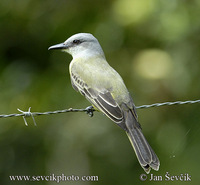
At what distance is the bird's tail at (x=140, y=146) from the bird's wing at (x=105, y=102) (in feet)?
0.36

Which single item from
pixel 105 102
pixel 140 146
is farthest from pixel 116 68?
pixel 140 146

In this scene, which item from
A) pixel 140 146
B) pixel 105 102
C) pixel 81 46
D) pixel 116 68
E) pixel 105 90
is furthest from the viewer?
pixel 116 68

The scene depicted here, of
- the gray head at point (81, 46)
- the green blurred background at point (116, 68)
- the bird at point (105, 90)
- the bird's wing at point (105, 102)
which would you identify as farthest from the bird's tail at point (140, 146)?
the green blurred background at point (116, 68)

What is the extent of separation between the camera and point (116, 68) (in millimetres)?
8984

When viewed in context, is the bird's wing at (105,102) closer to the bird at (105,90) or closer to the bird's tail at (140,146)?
the bird at (105,90)

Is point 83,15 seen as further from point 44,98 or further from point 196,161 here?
point 196,161

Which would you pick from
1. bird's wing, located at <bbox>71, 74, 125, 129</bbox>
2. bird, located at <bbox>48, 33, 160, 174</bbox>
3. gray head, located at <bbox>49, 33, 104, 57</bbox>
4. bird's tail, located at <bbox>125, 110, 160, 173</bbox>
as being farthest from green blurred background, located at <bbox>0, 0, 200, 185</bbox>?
bird's tail, located at <bbox>125, 110, 160, 173</bbox>

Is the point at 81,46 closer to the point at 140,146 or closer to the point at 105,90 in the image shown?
the point at 105,90

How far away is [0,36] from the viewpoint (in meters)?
9.54

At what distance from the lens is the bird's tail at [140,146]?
18.9 feet

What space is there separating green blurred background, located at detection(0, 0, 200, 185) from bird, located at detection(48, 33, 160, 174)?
4.99 feet

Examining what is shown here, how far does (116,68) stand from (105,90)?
2636 mm

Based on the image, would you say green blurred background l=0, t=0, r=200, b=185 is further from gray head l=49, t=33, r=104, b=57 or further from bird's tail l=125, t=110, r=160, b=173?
bird's tail l=125, t=110, r=160, b=173

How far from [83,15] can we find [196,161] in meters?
3.20
